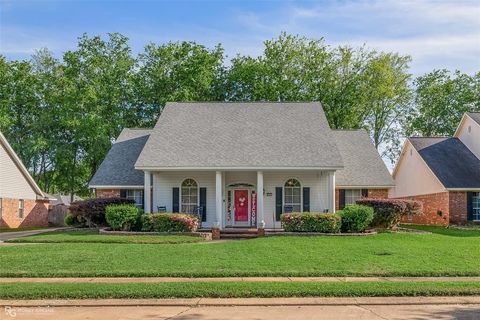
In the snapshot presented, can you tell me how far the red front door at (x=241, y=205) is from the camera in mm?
25359

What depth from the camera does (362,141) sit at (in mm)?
30172

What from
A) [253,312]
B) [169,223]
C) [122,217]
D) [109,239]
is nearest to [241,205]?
[169,223]

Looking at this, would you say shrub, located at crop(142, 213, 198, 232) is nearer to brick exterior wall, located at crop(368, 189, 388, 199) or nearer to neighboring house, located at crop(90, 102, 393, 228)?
neighboring house, located at crop(90, 102, 393, 228)

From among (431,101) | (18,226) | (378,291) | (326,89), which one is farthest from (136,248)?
(431,101)

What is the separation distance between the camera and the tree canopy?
4012cm

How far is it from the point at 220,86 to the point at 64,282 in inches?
1247

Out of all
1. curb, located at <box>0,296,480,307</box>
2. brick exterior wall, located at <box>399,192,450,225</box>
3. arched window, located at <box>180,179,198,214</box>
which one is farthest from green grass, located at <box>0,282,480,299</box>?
brick exterior wall, located at <box>399,192,450,225</box>

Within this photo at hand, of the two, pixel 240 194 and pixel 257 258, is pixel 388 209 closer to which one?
pixel 240 194

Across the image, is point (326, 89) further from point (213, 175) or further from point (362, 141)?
point (213, 175)

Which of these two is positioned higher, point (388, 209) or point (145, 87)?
point (145, 87)

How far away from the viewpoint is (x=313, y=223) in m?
21.4

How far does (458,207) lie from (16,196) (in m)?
24.7

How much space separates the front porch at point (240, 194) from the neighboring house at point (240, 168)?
0.05m

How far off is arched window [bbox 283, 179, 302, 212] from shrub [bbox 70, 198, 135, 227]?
7.46 metres
